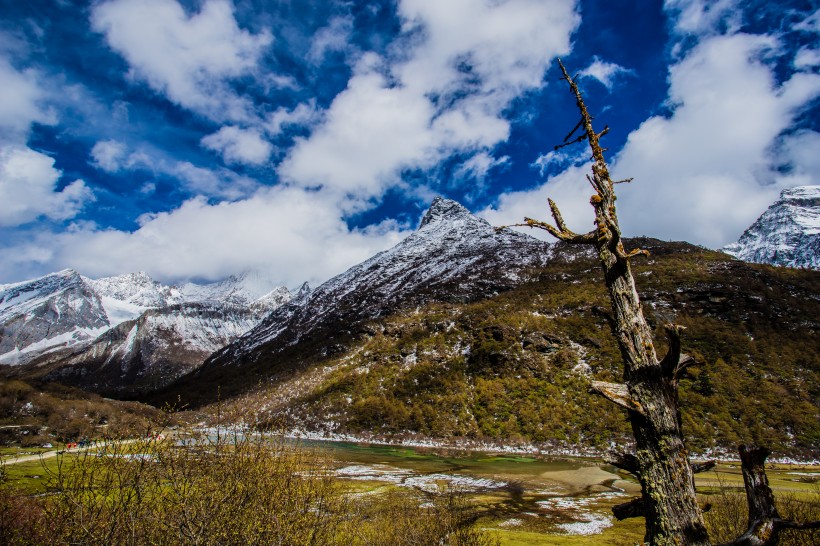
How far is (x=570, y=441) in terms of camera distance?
71250mm

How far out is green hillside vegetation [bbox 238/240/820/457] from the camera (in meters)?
65.4

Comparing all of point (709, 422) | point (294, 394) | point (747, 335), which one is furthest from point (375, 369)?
point (747, 335)

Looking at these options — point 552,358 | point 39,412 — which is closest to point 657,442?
point 552,358

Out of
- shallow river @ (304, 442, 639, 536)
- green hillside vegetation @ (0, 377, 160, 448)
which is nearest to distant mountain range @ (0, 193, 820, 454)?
shallow river @ (304, 442, 639, 536)

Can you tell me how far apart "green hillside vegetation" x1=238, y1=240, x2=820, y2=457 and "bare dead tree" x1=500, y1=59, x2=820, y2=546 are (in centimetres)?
5059

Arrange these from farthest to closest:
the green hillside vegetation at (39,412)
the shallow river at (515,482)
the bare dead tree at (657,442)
→ the green hillside vegetation at (39,412) < the shallow river at (515,482) < the bare dead tree at (657,442)

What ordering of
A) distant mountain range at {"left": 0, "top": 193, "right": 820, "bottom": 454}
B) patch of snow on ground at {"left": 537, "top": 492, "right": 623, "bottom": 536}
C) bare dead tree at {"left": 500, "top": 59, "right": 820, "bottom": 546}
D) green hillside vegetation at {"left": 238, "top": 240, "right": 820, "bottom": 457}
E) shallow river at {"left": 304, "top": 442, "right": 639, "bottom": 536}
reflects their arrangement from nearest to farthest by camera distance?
1. bare dead tree at {"left": 500, "top": 59, "right": 820, "bottom": 546}
2. patch of snow on ground at {"left": 537, "top": 492, "right": 623, "bottom": 536}
3. shallow river at {"left": 304, "top": 442, "right": 639, "bottom": 536}
4. green hillside vegetation at {"left": 238, "top": 240, "right": 820, "bottom": 457}
5. distant mountain range at {"left": 0, "top": 193, "right": 820, "bottom": 454}

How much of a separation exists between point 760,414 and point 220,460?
267 feet

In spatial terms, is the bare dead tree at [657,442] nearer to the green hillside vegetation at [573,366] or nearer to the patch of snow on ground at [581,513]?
the patch of snow on ground at [581,513]

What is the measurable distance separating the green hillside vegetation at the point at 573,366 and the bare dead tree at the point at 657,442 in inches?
1992

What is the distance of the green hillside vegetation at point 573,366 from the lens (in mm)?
65438

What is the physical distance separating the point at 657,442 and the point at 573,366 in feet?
295

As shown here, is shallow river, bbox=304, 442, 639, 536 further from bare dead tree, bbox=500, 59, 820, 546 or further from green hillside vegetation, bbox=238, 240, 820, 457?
bare dead tree, bbox=500, 59, 820, 546

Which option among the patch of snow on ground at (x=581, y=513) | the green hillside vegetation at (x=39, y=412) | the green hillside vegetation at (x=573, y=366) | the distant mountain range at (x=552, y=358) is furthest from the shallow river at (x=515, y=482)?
the green hillside vegetation at (x=39, y=412)
